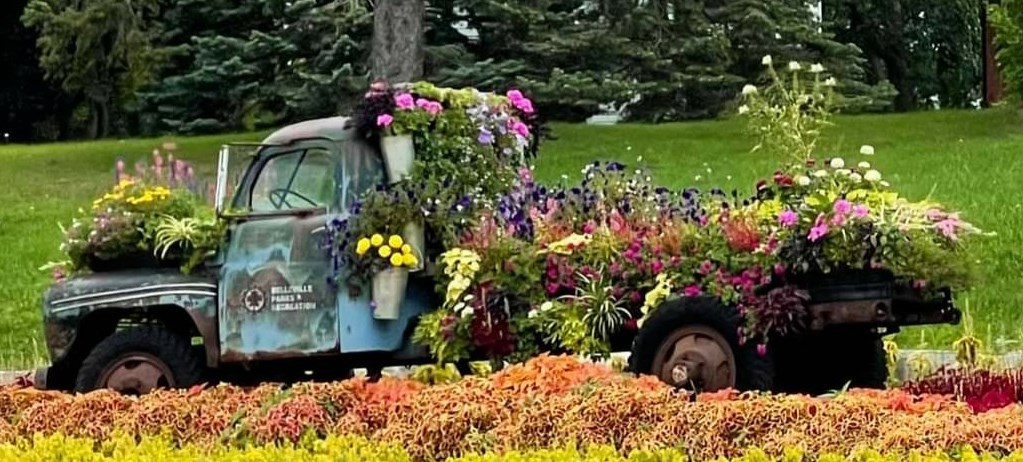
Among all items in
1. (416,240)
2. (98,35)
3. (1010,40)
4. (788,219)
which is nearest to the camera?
(788,219)

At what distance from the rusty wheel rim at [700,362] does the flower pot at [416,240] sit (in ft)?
5.27

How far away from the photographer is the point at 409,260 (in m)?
8.75

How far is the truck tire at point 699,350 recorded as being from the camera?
306 inches

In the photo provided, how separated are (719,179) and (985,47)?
20582 millimetres

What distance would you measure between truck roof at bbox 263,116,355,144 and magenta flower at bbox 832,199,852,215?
282 cm

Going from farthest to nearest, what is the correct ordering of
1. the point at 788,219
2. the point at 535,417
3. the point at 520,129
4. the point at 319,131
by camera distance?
1. the point at 520,129
2. the point at 319,131
3. the point at 788,219
4. the point at 535,417

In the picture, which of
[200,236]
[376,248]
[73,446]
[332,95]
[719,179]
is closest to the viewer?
[73,446]

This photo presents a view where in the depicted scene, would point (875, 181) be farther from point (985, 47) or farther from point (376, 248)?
point (985, 47)

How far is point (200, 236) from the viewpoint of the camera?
9.24 meters

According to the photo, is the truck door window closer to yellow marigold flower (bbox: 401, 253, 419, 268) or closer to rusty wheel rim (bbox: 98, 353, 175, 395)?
yellow marigold flower (bbox: 401, 253, 419, 268)

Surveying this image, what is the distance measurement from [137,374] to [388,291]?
1.53m

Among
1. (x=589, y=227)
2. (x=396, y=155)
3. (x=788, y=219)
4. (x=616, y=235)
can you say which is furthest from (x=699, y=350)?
(x=396, y=155)

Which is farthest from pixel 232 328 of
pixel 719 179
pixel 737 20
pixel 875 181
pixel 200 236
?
pixel 737 20

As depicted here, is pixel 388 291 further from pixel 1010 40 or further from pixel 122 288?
pixel 1010 40
